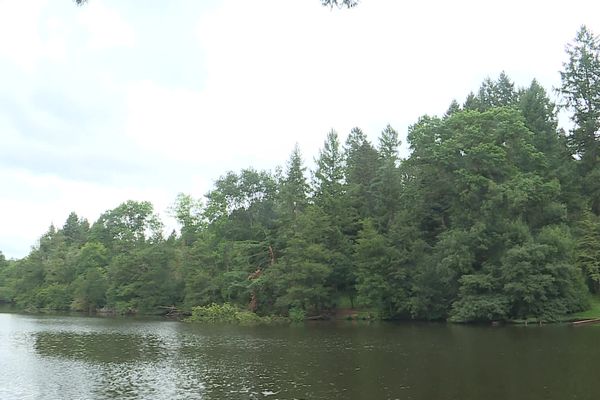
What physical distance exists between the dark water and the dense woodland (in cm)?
745

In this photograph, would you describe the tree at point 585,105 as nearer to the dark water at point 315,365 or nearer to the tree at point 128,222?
the dark water at point 315,365

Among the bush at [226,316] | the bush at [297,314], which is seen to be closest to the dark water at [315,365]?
the bush at [226,316]

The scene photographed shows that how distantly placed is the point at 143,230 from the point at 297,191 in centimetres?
4647

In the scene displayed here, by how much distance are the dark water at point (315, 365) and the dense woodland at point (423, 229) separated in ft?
24.4

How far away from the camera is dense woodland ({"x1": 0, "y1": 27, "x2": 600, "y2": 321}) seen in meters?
43.1

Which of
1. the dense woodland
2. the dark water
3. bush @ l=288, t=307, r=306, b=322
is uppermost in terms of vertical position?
the dense woodland

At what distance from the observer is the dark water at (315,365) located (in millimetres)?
17781

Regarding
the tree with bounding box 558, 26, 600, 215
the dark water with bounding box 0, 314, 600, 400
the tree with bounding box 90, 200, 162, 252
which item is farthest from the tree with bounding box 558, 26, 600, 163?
the tree with bounding box 90, 200, 162, 252

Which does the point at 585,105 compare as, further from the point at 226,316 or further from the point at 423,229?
the point at 226,316

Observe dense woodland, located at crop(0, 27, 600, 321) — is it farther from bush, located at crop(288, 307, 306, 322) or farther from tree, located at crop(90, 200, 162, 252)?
tree, located at crop(90, 200, 162, 252)

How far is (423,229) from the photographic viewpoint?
176 ft

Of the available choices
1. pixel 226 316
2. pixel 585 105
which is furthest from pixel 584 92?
pixel 226 316

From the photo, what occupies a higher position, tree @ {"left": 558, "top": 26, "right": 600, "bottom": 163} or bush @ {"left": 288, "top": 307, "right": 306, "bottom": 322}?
tree @ {"left": 558, "top": 26, "right": 600, "bottom": 163}

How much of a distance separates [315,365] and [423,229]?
33.0 meters
